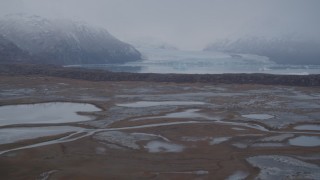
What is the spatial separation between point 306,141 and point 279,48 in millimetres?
136102

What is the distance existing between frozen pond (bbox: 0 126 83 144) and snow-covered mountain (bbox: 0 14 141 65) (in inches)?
2828

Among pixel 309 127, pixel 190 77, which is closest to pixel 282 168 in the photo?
pixel 309 127

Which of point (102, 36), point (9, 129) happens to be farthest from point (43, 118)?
point (102, 36)

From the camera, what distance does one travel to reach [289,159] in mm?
17531

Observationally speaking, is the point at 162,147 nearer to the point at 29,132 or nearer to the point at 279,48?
the point at 29,132

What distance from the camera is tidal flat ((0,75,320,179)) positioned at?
1586 centimetres

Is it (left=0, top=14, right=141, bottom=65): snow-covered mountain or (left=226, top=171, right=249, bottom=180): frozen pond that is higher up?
(left=0, top=14, right=141, bottom=65): snow-covered mountain

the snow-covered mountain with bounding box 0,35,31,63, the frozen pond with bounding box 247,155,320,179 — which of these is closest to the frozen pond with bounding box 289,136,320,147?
the frozen pond with bounding box 247,155,320,179

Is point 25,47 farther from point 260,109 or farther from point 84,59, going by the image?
point 260,109

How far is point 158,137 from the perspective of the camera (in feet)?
71.1

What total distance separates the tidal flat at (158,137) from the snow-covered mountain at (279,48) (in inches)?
3883

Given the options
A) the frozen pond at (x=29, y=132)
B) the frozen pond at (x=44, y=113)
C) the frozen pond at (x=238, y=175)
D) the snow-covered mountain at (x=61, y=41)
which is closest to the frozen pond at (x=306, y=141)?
the frozen pond at (x=238, y=175)

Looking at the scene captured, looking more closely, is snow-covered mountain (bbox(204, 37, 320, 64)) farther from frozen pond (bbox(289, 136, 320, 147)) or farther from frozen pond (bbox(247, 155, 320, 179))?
frozen pond (bbox(247, 155, 320, 179))

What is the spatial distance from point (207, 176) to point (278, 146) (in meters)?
5.92
